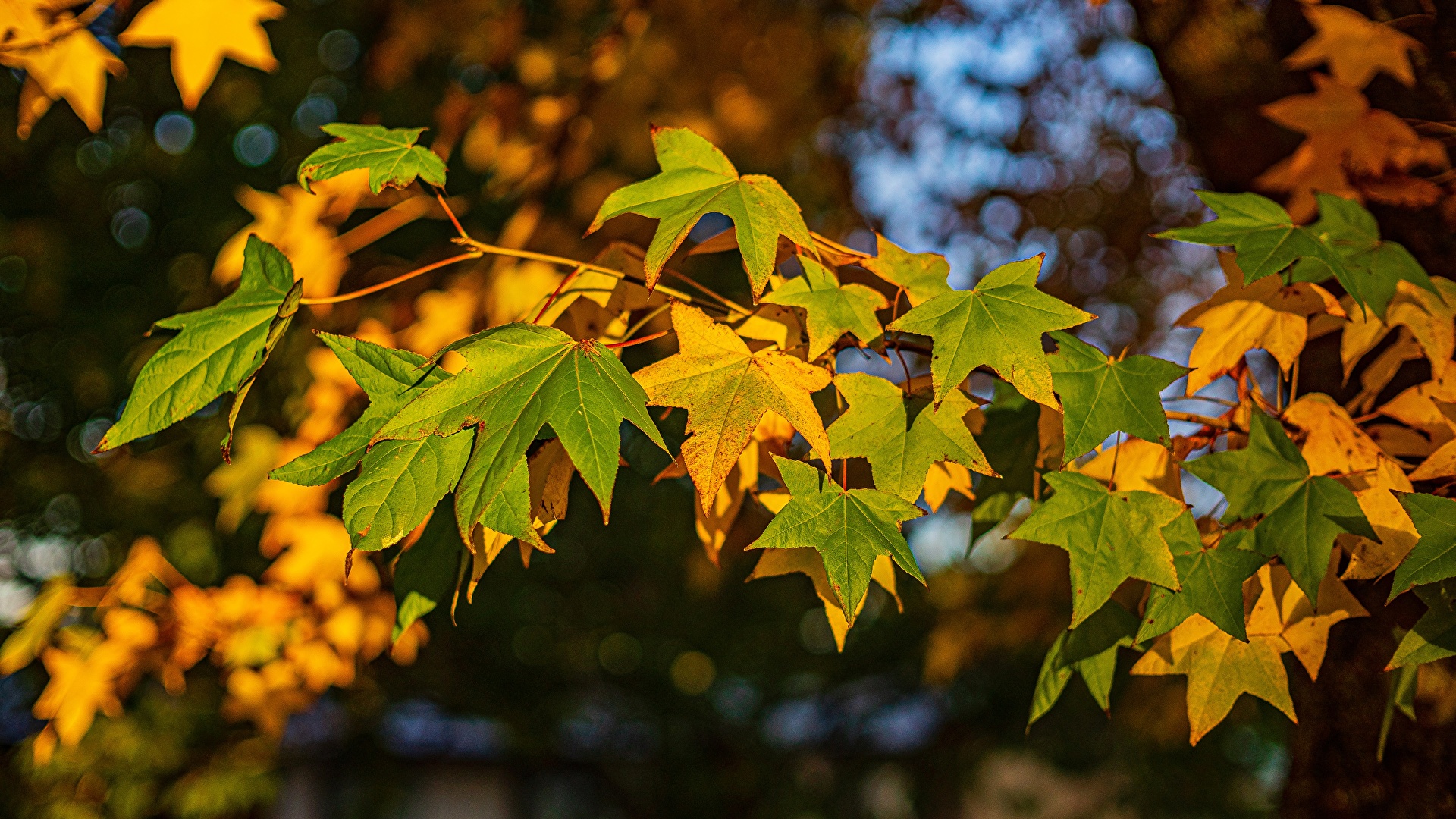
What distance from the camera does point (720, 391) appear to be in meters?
0.61

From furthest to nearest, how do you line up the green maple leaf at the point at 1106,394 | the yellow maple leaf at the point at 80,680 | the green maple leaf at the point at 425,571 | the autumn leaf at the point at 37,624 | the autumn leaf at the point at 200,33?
the yellow maple leaf at the point at 80,680, the autumn leaf at the point at 37,624, the autumn leaf at the point at 200,33, the green maple leaf at the point at 425,571, the green maple leaf at the point at 1106,394

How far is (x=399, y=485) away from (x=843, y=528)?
0.94 feet

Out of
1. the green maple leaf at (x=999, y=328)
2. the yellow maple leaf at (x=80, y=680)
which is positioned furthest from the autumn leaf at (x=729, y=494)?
the yellow maple leaf at (x=80, y=680)

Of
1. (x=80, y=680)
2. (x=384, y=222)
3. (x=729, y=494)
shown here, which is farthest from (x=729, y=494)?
(x=80, y=680)

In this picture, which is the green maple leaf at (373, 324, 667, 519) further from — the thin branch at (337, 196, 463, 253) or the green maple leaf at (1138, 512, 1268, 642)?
the thin branch at (337, 196, 463, 253)

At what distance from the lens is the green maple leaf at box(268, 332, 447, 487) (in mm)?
580

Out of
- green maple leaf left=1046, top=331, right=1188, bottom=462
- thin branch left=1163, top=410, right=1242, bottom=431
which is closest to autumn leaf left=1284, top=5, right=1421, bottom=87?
thin branch left=1163, top=410, right=1242, bottom=431

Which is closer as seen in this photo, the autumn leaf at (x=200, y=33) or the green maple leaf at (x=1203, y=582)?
the green maple leaf at (x=1203, y=582)

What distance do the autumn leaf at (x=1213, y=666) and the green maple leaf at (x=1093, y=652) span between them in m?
0.03

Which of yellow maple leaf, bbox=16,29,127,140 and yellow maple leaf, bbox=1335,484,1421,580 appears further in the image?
yellow maple leaf, bbox=16,29,127,140

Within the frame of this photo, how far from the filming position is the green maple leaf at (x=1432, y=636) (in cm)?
62

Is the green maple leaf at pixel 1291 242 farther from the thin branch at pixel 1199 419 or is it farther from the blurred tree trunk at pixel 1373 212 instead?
the blurred tree trunk at pixel 1373 212

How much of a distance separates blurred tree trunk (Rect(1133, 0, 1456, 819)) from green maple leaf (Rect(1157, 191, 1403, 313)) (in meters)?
0.40

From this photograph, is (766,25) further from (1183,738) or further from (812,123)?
(1183,738)
